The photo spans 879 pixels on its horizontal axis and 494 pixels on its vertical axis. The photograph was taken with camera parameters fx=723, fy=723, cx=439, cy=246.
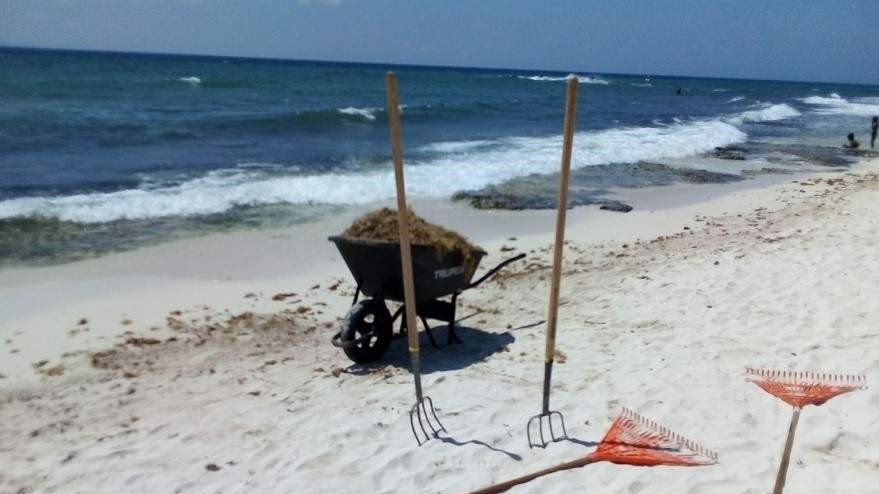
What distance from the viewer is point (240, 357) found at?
5730mm

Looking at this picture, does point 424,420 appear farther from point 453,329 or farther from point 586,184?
point 586,184

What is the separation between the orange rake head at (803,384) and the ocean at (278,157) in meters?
7.28

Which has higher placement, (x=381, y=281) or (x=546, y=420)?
(x=381, y=281)

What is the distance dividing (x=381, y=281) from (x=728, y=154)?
17495 millimetres

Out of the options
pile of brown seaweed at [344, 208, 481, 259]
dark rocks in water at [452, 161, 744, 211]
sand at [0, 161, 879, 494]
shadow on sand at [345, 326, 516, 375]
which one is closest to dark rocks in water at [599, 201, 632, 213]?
dark rocks in water at [452, 161, 744, 211]

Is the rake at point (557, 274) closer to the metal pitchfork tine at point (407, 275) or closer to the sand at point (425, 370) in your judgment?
the sand at point (425, 370)

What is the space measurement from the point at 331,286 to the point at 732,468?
4.72m

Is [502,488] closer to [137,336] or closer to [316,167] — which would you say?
[137,336]

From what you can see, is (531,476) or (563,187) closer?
(531,476)

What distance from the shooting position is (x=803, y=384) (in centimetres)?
449

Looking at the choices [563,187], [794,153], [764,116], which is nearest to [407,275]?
[563,187]

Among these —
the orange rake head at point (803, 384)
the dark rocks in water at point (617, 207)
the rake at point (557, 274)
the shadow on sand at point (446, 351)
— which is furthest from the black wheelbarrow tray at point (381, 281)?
the dark rocks in water at point (617, 207)

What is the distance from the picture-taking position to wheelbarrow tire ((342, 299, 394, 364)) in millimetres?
5414

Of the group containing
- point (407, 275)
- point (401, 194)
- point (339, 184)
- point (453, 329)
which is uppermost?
point (401, 194)
